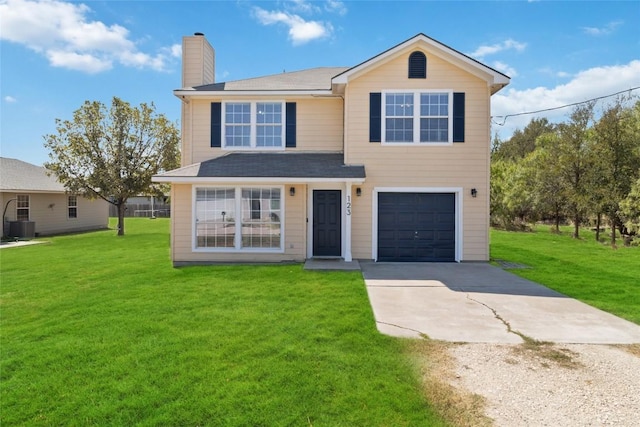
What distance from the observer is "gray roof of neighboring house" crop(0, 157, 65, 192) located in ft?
65.5

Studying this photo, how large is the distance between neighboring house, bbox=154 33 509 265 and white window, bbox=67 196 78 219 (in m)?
18.0

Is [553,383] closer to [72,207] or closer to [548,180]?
[548,180]

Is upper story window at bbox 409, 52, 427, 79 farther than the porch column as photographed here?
Yes

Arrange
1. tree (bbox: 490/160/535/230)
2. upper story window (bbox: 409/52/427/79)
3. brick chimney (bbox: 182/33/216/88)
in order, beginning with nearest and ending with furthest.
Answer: upper story window (bbox: 409/52/427/79), brick chimney (bbox: 182/33/216/88), tree (bbox: 490/160/535/230)

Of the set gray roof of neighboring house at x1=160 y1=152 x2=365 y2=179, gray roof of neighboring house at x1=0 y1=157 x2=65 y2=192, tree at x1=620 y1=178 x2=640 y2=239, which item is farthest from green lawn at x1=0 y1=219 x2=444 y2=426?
gray roof of neighboring house at x1=0 y1=157 x2=65 y2=192

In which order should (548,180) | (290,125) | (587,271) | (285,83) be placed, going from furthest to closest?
1. (548,180)
2. (285,83)
3. (290,125)
4. (587,271)

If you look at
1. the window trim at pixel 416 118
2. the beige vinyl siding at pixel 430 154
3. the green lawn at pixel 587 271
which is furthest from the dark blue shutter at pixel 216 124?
the green lawn at pixel 587 271

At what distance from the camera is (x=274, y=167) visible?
431 inches

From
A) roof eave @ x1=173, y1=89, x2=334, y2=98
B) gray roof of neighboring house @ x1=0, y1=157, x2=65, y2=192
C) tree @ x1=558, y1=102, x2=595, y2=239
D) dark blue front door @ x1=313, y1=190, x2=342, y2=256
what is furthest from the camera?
gray roof of neighboring house @ x1=0, y1=157, x2=65, y2=192

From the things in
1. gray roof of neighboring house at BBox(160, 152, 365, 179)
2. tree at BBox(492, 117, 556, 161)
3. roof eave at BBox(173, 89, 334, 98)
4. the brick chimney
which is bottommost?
gray roof of neighboring house at BBox(160, 152, 365, 179)

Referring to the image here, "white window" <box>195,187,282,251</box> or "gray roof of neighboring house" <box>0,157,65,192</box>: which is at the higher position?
"gray roof of neighboring house" <box>0,157,65,192</box>

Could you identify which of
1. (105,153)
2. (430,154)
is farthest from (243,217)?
(105,153)

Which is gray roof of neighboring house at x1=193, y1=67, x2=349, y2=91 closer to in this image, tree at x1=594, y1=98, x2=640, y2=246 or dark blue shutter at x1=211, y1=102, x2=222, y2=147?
dark blue shutter at x1=211, y1=102, x2=222, y2=147

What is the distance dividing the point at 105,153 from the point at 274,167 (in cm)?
1582
